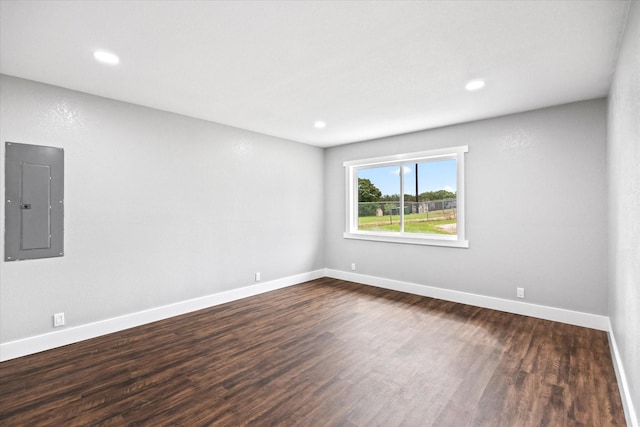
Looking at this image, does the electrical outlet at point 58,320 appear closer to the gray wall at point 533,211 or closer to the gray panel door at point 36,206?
the gray panel door at point 36,206

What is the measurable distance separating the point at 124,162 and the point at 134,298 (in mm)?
1570

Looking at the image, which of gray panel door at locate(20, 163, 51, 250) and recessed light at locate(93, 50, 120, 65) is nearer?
recessed light at locate(93, 50, 120, 65)

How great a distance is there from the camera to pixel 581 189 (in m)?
3.44

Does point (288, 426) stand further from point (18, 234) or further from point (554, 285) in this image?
point (554, 285)

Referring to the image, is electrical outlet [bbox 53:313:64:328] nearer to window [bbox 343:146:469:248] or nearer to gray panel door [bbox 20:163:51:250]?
gray panel door [bbox 20:163:51:250]

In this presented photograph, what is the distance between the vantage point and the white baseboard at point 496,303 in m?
3.40

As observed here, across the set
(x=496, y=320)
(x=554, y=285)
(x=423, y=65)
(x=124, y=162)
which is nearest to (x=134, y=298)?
(x=124, y=162)

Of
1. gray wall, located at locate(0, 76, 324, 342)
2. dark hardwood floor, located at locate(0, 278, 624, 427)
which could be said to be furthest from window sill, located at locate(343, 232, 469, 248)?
gray wall, located at locate(0, 76, 324, 342)

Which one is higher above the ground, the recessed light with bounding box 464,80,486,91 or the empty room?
the recessed light with bounding box 464,80,486,91

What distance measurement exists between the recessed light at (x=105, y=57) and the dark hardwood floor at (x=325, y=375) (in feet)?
8.41

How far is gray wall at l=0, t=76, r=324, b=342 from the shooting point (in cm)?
289

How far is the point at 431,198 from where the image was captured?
16.0 ft

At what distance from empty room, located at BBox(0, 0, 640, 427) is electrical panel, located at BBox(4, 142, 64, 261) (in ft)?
0.06

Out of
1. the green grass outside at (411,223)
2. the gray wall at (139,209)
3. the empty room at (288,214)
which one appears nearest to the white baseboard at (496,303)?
the empty room at (288,214)
